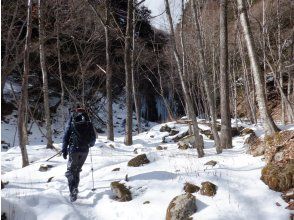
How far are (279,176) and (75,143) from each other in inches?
147

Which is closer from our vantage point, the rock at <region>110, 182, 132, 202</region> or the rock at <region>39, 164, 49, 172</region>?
the rock at <region>110, 182, 132, 202</region>

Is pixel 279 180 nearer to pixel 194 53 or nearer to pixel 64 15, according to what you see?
pixel 64 15

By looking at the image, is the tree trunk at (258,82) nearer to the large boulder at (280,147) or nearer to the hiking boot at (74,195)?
the large boulder at (280,147)

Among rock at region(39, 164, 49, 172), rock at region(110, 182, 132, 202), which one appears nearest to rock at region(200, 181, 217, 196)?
rock at region(110, 182, 132, 202)

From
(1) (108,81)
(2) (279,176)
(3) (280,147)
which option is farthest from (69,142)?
(1) (108,81)

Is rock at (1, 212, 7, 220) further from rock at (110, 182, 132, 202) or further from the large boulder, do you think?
the large boulder

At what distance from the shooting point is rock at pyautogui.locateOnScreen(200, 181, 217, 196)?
6527mm

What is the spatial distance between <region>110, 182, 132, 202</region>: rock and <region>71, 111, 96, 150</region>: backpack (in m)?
0.92

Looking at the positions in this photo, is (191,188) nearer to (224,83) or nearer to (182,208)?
(182,208)

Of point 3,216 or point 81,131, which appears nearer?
point 3,216

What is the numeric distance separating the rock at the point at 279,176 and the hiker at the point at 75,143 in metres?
3.33

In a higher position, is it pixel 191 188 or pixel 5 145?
pixel 191 188

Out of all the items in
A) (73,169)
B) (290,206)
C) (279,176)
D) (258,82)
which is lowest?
(290,206)

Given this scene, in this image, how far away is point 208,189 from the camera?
21.6 ft
